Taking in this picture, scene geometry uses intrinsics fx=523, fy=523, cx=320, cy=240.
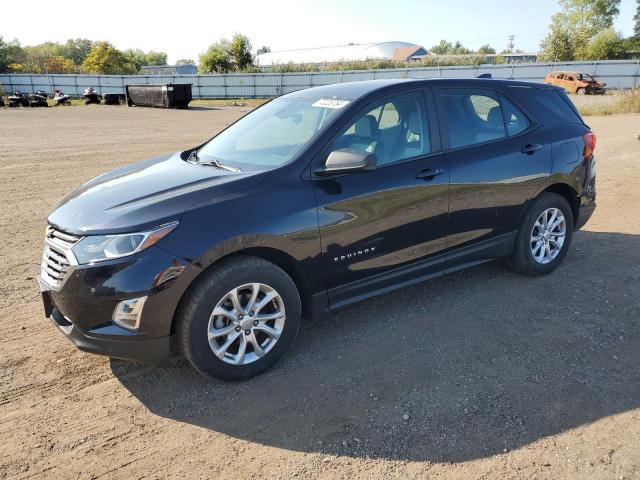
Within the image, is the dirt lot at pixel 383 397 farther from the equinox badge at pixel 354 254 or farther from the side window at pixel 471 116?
the side window at pixel 471 116

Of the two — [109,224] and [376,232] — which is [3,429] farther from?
[376,232]

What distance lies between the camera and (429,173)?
13.4ft

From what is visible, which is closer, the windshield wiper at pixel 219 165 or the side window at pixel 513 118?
the windshield wiper at pixel 219 165

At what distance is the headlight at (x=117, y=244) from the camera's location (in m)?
3.00

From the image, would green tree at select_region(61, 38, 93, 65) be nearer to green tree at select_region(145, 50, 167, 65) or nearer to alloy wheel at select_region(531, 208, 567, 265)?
green tree at select_region(145, 50, 167, 65)

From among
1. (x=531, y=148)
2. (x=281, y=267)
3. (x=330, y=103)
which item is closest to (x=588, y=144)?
(x=531, y=148)

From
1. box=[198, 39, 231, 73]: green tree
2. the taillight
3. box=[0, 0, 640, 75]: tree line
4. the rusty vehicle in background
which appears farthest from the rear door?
box=[198, 39, 231, 73]: green tree

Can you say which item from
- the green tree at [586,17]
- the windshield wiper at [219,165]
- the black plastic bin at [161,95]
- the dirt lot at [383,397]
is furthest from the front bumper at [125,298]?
the green tree at [586,17]

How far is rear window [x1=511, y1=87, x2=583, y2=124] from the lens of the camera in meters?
4.99

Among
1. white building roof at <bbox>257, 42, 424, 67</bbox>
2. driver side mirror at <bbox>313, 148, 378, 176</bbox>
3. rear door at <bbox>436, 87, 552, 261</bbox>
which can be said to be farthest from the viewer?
white building roof at <bbox>257, 42, 424, 67</bbox>

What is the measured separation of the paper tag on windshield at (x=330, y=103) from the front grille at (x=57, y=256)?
2046 mm

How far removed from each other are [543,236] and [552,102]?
1.33 metres

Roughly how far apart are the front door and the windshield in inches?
10.6

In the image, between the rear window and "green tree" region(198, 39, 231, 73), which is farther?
"green tree" region(198, 39, 231, 73)
